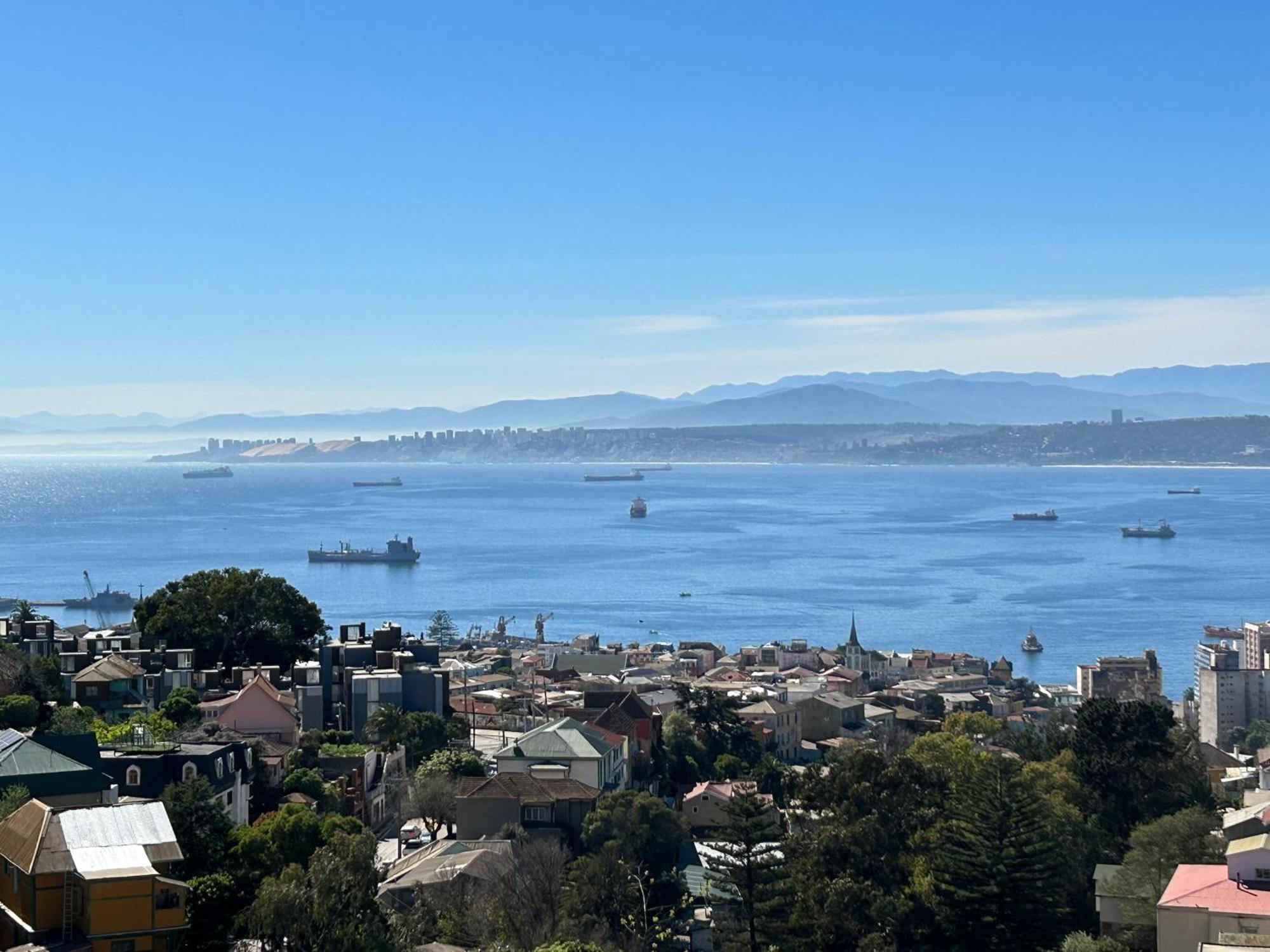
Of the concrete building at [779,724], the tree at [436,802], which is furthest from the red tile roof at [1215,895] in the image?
the concrete building at [779,724]

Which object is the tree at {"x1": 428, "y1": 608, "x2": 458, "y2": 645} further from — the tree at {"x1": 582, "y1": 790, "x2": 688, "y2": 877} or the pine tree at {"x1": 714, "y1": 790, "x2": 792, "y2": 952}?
the pine tree at {"x1": 714, "y1": 790, "x2": 792, "y2": 952}

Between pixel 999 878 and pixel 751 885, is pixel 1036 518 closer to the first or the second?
pixel 999 878

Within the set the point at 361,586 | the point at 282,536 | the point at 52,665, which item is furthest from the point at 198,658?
the point at 282,536

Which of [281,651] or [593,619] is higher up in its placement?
[281,651]

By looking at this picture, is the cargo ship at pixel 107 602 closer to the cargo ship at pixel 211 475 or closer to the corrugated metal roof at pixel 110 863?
the corrugated metal roof at pixel 110 863

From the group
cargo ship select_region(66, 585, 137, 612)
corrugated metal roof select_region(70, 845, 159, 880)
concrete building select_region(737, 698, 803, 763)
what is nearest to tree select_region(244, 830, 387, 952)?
corrugated metal roof select_region(70, 845, 159, 880)

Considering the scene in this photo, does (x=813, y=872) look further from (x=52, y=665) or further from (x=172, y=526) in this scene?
(x=172, y=526)

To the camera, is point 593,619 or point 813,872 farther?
point 593,619
